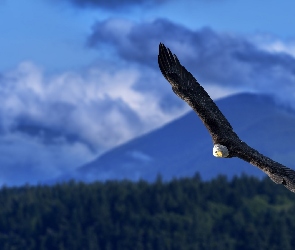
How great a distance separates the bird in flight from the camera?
3603 centimetres

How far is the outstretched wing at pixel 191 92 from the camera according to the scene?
38344 millimetres

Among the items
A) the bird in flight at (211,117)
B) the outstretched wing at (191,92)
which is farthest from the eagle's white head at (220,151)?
the outstretched wing at (191,92)

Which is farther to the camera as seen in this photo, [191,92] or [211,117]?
[191,92]

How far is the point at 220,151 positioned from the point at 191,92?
353 cm

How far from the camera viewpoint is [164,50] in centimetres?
3906

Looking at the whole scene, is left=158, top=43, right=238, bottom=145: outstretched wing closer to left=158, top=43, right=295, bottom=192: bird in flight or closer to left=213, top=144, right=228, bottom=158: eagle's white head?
left=158, top=43, right=295, bottom=192: bird in flight

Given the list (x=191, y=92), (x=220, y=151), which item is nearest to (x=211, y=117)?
(x=191, y=92)

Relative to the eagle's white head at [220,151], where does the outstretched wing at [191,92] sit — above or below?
above

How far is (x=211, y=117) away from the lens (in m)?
38.6

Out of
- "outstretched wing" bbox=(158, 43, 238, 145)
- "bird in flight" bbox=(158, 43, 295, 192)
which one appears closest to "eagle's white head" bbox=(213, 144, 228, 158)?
"bird in flight" bbox=(158, 43, 295, 192)

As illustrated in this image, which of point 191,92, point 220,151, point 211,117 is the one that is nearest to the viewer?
point 220,151

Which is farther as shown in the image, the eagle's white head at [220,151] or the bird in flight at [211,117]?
the eagle's white head at [220,151]

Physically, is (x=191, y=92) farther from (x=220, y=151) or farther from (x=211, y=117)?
(x=220, y=151)

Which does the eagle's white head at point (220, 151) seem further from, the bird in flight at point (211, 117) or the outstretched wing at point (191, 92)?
the outstretched wing at point (191, 92)
